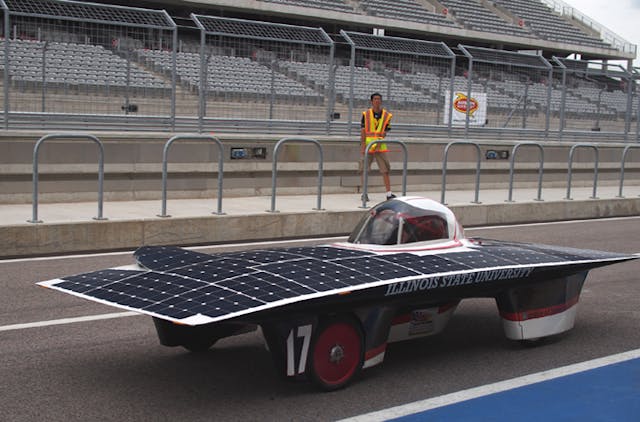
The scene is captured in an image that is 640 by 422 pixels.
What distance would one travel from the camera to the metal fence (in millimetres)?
13781

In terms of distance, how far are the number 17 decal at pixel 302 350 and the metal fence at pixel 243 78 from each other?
30.1ft

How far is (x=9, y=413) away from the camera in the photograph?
525 cm

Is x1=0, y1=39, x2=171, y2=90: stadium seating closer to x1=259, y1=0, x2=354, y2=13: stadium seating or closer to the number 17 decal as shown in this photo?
the number 17 decal

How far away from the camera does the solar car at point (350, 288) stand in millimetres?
5547

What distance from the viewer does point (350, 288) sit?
5781 mm

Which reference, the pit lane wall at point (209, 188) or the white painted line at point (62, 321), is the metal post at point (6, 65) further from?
the white painted line at point (62, 321)

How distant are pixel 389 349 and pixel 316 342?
1.45 meters

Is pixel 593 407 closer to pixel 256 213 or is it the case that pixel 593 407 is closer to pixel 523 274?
pixel 523 274

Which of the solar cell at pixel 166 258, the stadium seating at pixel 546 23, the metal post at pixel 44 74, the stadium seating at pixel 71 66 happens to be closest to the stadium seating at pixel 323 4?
the stadium seating at pixel 546 23

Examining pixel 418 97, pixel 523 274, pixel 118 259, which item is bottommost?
pixel 118 259

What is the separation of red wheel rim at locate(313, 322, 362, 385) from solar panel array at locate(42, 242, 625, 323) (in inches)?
13.3

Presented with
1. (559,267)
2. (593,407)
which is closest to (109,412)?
(593,407)

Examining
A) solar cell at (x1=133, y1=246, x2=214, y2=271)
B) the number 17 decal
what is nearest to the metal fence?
solar cell at (x1=133, y1=246, x2=214, y2=271)

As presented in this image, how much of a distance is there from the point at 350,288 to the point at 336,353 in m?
0.47
